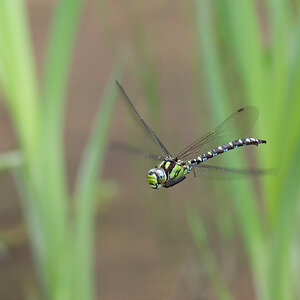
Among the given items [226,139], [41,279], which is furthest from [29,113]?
[226,139]

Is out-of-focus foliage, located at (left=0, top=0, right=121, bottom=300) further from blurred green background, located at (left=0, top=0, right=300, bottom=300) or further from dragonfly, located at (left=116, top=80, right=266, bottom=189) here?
dragonfly, located at (left=116, top=80, right=266, bottom=189)

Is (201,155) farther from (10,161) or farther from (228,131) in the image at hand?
(10,161)

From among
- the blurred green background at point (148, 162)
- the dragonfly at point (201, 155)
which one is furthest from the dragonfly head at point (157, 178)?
the blurred green background at point (148, 162)

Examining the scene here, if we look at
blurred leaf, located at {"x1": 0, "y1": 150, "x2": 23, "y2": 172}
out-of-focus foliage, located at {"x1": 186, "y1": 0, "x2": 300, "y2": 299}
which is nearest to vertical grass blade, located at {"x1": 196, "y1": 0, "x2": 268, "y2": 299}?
out-of-focus foliage, located at {"x1": 186, "y1": 0, "x2": 300, "y2": 299}

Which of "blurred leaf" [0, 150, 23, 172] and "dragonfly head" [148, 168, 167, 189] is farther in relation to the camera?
"blurred leaf" [0, 150, 23, 172]

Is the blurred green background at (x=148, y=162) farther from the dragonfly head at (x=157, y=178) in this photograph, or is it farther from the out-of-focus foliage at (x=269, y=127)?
the dragonfly head at (x=157, y=178)

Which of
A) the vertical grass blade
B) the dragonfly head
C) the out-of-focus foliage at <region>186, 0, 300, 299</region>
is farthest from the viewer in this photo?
the vertical grass blade

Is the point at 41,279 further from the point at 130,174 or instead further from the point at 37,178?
the point at 130,174

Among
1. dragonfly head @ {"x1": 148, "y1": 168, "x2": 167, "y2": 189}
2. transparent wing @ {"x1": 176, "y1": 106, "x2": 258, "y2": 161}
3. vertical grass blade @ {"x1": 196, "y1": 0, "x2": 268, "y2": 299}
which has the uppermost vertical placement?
vertical grass blade @ {"x1": 196, "y1": 0, "x2": 268, "y2": 299}
